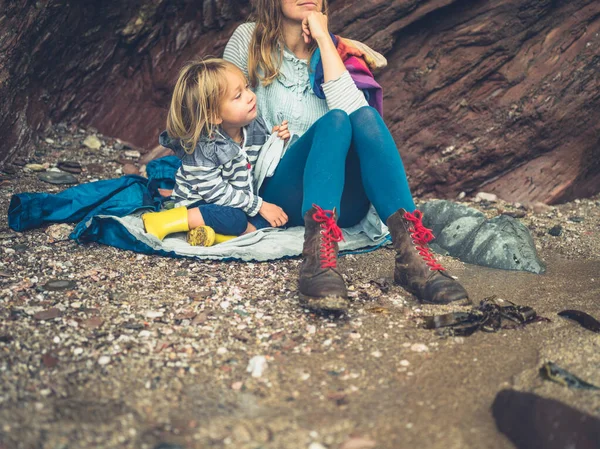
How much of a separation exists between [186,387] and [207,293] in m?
0.92

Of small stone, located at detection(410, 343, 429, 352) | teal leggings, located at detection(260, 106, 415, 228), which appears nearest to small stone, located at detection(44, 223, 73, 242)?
teal leggings, located at detection(260, 106, 415, 228)

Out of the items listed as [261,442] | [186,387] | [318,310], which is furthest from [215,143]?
[261,442]

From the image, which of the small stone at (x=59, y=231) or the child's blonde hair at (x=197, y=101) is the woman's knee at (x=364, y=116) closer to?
the child's blonde hair at (x=197, y=101)

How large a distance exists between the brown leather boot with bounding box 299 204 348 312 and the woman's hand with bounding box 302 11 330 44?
121 cm

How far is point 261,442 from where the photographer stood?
2035 millimetres

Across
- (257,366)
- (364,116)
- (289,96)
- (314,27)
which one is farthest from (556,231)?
(257,366)

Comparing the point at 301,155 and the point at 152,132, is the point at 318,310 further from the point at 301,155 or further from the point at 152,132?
the point at 152,132

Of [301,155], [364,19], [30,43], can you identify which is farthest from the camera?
[364,19]

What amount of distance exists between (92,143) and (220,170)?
7.36 ft

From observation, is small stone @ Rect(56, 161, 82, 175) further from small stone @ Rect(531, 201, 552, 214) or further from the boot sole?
small stone @ Rect(531, 201, 552, 214)

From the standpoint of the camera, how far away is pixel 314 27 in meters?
3.82

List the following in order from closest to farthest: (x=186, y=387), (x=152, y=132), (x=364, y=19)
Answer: (x=186, y=387) < (x=364, y=19) < (x=152, y=132)

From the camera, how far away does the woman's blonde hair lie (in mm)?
3898

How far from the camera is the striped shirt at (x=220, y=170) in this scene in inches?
143
